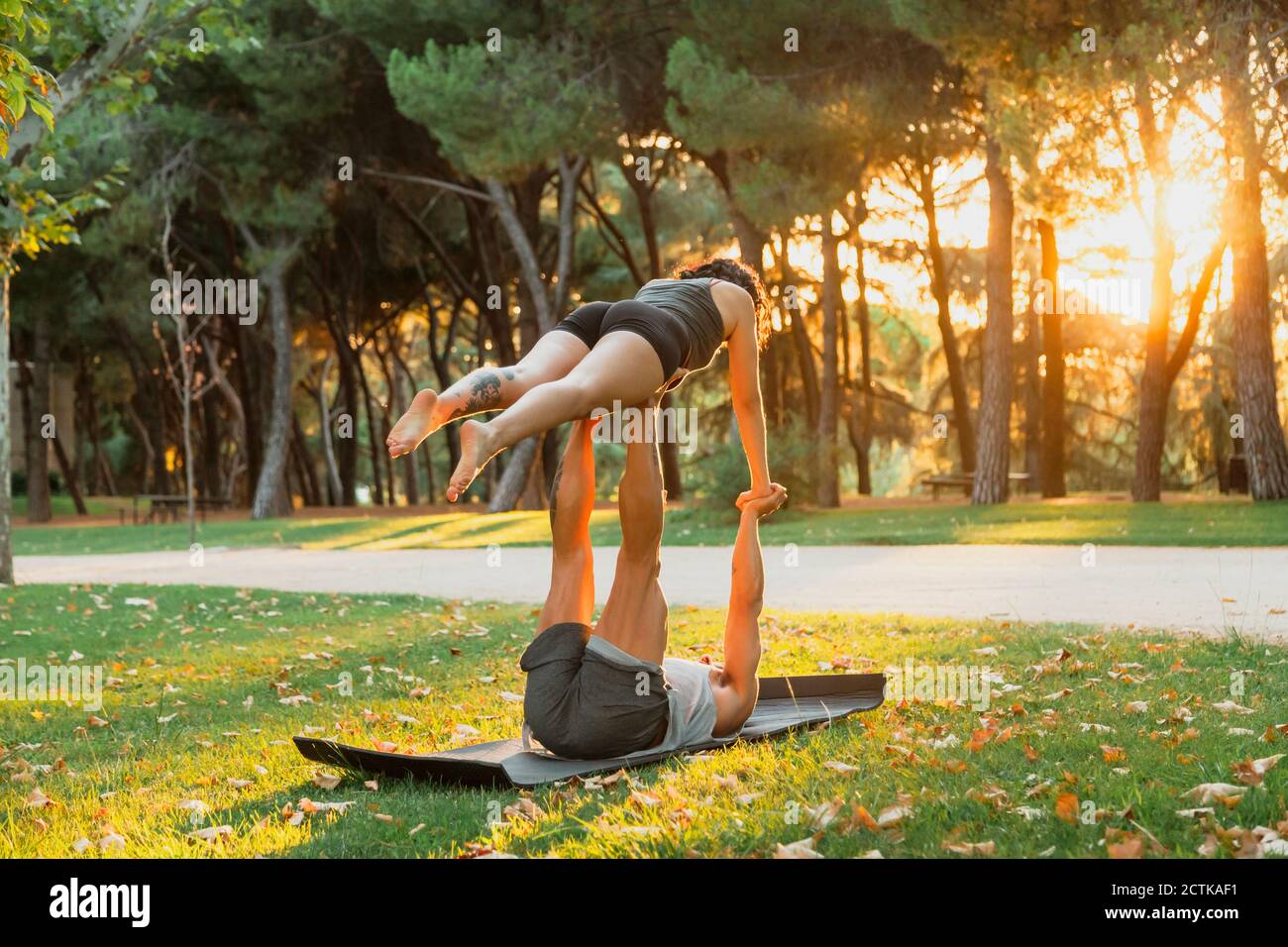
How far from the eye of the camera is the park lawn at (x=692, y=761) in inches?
155

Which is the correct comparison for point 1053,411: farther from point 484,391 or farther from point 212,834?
point 212,834

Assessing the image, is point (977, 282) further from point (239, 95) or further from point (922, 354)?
point (239, 95)

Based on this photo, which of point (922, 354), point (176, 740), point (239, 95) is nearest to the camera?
point (176, 740)

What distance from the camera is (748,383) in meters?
5.79

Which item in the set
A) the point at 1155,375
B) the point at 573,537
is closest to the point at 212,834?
the point at 573,537

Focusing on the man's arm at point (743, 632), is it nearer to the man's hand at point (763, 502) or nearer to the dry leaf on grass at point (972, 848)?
the man's hand at point (763, 502)

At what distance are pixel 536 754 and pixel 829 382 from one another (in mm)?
21179

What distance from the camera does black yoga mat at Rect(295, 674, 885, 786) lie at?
4.77 m

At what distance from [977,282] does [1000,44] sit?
69.1 feet

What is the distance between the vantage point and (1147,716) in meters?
5.52

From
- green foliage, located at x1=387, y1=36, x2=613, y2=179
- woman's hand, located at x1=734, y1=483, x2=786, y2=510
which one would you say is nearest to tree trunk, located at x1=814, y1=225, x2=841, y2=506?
green foliage, located at x1=387, y1=36, x2=613, y2=179

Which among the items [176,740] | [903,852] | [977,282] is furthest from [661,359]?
[977,282]

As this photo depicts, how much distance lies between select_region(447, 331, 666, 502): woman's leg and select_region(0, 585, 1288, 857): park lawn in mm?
1187

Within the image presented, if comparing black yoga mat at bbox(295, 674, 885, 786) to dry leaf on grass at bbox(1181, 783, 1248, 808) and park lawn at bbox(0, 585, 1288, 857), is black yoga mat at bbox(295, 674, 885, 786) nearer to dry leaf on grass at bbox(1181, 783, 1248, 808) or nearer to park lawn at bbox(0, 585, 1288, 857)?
park lawn at bbox(0, 585, 1288, 857)
